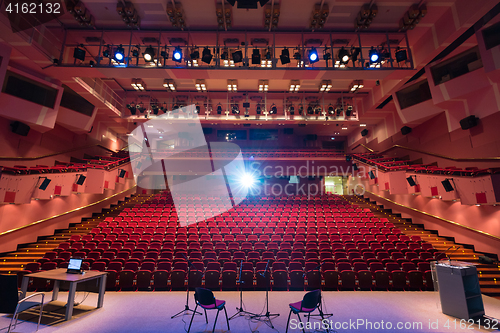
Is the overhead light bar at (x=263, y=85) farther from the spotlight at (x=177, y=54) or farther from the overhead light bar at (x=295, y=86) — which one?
the spotlight at (x=177, y=54)

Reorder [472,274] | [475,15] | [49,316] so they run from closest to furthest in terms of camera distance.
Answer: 1. [49,316]
2. [472,274]
3. [475,15]

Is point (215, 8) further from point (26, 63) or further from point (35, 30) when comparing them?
point (26, 63)

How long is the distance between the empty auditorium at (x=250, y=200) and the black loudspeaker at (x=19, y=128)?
0.06m

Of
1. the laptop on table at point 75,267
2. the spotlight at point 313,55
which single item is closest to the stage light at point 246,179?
the spotlight at point 313,55

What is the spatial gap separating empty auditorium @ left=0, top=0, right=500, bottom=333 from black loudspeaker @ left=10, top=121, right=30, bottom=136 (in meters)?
0.06

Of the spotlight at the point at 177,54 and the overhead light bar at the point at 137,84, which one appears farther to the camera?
the overhead light bar at the point at 137,84

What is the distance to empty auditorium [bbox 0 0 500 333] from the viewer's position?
140 inches

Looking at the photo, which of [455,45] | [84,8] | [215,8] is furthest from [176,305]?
[455,45]

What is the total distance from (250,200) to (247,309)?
7.90 metres

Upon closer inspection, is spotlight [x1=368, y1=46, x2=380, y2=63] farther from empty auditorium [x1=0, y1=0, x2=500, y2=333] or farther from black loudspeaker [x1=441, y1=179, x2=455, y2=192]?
black loudspeaker [x1=441, y1=179, x2=455, y2=192]

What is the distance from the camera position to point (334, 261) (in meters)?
5.34

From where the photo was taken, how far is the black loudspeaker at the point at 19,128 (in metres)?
7.05

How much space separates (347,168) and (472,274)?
10090 millimetres

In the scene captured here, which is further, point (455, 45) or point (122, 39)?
point (122, 39)
